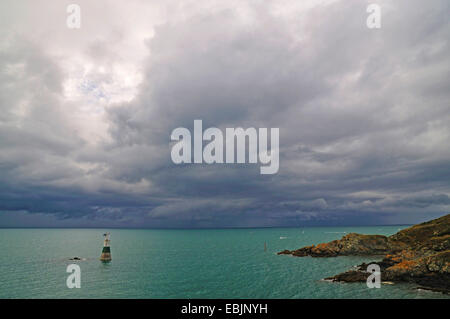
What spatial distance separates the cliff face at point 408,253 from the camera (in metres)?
47.4

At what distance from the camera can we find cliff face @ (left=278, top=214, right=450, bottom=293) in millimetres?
47447

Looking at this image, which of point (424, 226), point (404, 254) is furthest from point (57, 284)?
point (424, 226)

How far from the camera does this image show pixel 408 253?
62.9 m

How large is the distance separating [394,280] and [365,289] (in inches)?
369

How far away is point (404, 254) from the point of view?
63500 mm

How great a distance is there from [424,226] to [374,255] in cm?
1732
